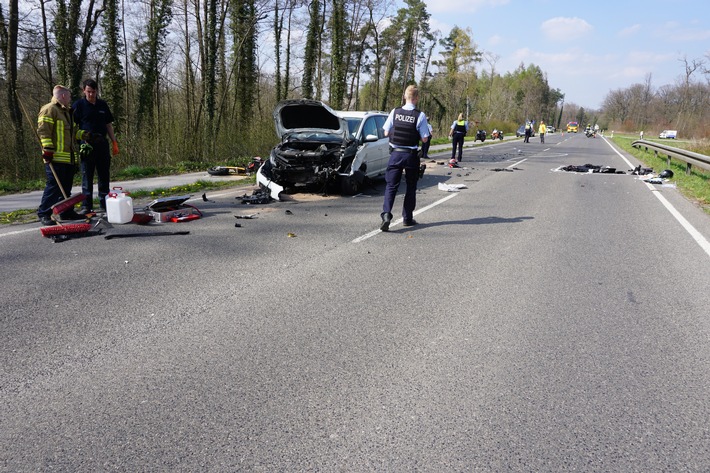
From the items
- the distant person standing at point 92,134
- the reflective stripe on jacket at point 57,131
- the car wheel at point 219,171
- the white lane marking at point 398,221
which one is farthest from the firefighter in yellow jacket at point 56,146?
the car wheel at point 219,171

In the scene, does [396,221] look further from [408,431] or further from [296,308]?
[408,431]

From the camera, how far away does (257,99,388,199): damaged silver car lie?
10070mm

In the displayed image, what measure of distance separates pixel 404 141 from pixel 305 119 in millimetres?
4437

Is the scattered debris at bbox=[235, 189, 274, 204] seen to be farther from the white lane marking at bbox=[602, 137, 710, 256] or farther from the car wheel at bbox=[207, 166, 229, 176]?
the white lane marking at bbox=[602, 137, 710, 256]

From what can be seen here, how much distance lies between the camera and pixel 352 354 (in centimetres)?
345

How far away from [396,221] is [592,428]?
5.61 metres

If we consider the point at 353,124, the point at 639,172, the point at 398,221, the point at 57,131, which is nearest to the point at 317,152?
the point at 353,124

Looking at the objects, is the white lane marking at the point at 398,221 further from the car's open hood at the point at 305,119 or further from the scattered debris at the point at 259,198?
the scattered debris at the point at 259,198

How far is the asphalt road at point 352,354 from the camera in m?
2.47

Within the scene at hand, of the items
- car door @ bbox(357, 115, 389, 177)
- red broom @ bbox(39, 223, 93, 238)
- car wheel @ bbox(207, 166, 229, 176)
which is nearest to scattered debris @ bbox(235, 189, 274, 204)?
car door @ bbox(357, 115, 389, 177)

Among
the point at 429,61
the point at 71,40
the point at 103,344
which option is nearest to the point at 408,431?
the point at 103,344

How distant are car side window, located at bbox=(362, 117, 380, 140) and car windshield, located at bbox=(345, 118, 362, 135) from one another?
0.61ft

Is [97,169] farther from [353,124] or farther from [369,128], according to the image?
[369,128]

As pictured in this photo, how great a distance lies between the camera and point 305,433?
2564 mm
